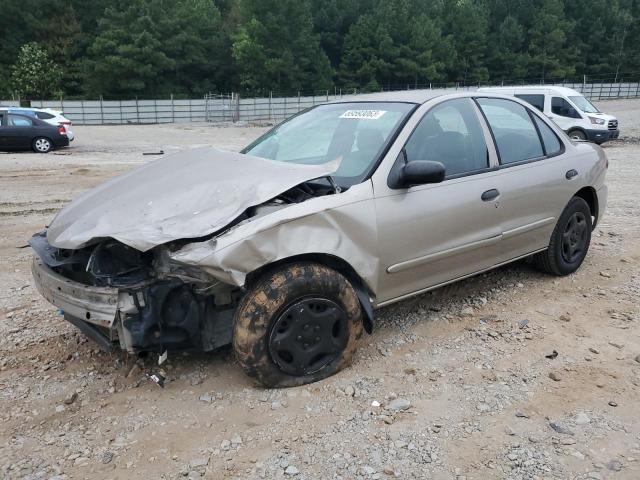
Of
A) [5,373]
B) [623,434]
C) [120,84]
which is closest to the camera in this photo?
[623,434]

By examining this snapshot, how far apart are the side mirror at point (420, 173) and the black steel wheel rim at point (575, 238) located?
1991 millimetres

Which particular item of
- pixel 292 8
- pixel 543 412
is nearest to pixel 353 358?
pixel 543 412

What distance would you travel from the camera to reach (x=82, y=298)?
294 centimetres

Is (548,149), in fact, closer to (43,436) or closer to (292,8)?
(43,436)

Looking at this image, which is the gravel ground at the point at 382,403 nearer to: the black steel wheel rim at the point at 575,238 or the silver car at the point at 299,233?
the silver car at the point at 299,233

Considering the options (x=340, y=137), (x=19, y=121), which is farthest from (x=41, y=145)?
(x=340, y=137)

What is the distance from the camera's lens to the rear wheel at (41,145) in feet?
57.9

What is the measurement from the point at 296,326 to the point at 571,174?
294 centimetres

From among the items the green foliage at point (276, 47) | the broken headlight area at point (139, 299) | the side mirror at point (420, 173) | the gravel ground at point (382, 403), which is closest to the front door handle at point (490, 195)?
the side mirror at point (420, 173)

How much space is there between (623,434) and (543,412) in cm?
38

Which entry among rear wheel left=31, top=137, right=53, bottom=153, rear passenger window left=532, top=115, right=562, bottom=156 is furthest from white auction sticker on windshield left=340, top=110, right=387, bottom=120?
rear wheel left=31, top=137, right=53, bottom=153

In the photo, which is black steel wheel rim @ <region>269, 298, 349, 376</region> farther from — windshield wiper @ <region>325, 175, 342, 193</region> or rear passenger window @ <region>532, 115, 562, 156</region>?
rear passenger window @ <region>532, 115, 562, 156</region>

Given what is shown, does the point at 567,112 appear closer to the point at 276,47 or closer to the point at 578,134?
the point at 578,134

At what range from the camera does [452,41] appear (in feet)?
225
